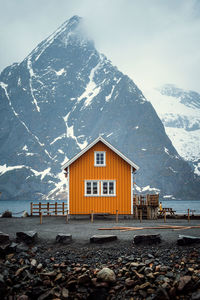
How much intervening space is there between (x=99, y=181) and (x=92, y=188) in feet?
3.19

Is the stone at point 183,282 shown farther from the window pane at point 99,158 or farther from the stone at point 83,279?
the window pane at point 99,158

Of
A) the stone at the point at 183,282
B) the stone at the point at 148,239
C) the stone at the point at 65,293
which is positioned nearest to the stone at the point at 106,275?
the stone at the point at 65,293

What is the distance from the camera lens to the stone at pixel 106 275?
1354 cm

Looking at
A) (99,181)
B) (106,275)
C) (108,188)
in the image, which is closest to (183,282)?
(106,275)

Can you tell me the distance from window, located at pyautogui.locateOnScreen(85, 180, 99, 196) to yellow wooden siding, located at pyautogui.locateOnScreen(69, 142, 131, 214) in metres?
0.30

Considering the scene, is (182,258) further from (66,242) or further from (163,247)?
(66,242)

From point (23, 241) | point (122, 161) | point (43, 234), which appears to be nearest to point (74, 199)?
point (122, 161)

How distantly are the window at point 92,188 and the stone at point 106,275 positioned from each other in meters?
19.0

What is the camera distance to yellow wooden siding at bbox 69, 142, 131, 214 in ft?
107

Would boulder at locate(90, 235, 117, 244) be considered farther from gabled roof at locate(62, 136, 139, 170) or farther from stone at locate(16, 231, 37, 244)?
gabled roof at locate(62, 136, 139, 170)

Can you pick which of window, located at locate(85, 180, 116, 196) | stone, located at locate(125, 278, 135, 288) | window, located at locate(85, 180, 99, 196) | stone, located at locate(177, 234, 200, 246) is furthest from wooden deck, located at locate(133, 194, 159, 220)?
stone, located at locate(125, 278, 135, 288)

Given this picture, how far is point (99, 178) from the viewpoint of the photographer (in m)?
33.2

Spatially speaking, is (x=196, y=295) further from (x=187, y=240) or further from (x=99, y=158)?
(x=99, y=158)

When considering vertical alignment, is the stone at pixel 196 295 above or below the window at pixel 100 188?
below
